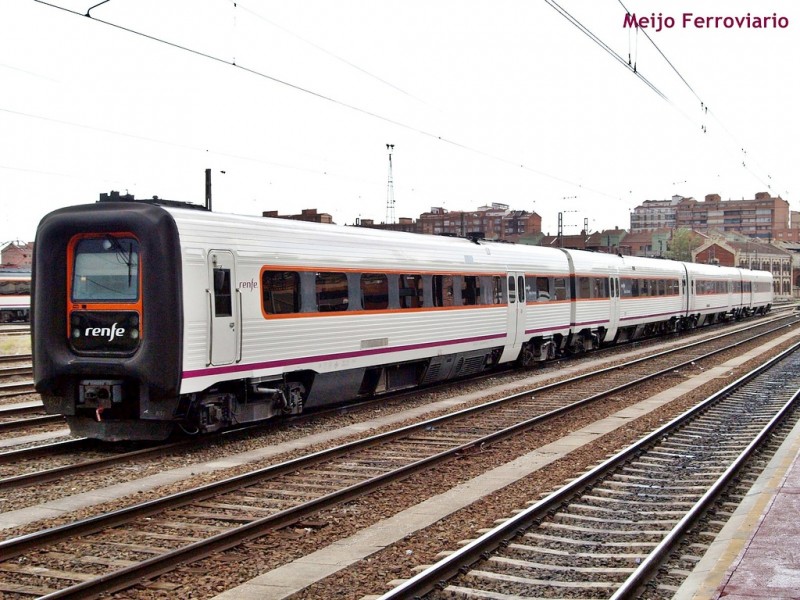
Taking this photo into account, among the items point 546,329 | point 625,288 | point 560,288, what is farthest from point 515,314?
point 625,288

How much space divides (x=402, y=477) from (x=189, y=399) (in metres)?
3.27

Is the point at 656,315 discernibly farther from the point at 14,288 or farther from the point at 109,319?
the point at 14,288

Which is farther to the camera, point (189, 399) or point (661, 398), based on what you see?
point (661, 398)

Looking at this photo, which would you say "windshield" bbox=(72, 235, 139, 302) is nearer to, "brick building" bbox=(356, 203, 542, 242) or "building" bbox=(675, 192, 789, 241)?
"brick building" bbox=(356, 203, 542, 242)

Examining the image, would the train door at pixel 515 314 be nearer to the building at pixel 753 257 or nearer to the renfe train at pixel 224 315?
the renfe train at pixel 224 315

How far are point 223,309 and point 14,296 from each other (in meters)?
44.5

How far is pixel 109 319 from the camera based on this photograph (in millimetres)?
11594

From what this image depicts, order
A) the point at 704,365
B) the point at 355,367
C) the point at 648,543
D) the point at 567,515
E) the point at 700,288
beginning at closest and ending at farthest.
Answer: the point at 648,543 → the point at 567,515 → the point at 355,367 → the point at 704,365 → the point at 700,288

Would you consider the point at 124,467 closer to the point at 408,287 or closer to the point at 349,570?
the point at 349,570

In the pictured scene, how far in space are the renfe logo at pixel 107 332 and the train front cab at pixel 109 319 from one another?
0.01 meters

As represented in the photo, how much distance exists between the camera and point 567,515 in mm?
8742

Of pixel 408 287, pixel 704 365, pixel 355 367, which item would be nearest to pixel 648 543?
pixel 355 367

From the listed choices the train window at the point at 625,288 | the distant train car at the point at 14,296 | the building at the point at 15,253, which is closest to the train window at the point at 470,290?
the train window at the point at 625,288

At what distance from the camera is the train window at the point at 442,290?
17734 mm
